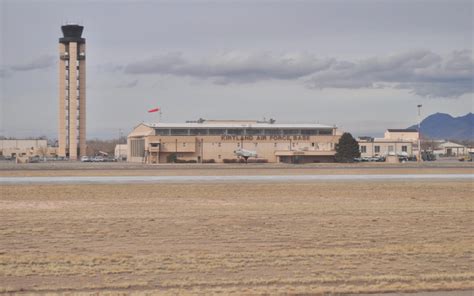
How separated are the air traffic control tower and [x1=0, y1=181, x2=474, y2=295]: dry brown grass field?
107 meters

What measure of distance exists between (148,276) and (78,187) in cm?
2675

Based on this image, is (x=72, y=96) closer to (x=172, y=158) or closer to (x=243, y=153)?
(x=172, y=158)

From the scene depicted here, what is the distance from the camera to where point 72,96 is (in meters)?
135

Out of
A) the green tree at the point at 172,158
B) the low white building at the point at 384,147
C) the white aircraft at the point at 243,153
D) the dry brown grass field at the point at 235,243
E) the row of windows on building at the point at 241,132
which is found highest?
the row of windows on building at the point at 241,132

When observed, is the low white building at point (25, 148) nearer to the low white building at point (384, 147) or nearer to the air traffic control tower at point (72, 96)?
the air traffic control tower at point (72, 96)

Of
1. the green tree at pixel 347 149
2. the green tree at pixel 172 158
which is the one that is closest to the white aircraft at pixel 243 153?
the green tree at pixel 172 158

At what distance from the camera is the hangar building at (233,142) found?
106562mm

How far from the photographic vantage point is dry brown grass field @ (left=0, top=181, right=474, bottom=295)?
12.8m

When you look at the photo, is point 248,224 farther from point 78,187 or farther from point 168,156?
point 168,156

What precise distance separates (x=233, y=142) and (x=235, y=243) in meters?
91.4

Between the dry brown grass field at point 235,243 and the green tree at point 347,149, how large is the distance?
7149cm

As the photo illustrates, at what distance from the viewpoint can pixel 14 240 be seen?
59.9 ft

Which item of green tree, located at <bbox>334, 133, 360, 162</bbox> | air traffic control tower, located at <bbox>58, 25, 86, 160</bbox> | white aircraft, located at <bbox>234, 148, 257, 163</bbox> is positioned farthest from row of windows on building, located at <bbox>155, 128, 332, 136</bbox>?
air traffic control tower, located at <bbox>58, 25, 86, 160</bbox>

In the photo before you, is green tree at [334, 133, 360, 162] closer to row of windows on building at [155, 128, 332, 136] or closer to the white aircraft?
row of windows on building at [155, 128, 332, 136]
